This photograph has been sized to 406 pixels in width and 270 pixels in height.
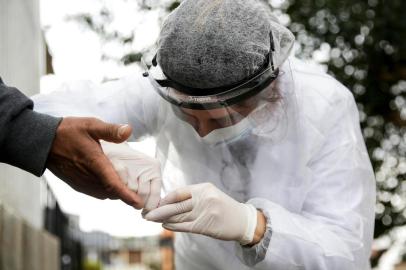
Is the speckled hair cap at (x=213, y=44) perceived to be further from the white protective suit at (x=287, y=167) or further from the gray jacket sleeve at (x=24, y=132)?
the gray jacket sleeve at (x=24, y=132)

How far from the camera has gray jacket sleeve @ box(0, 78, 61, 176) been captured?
7.70 ft

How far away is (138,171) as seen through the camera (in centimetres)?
254

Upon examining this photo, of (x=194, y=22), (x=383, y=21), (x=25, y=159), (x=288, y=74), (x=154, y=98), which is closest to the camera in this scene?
(x=25, y=159)

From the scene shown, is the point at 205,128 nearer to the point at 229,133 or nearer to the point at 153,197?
the point at 229,133

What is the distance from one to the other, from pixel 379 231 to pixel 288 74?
438 centimetres

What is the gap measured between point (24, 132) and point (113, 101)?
643 millimetres

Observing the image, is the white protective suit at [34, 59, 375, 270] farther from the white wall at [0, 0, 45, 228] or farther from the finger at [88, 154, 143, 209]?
the white wall at [0, 0, 45, 228]

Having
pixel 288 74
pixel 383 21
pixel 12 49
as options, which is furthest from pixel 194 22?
pixel 383 21

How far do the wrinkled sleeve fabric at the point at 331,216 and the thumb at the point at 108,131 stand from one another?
0.59m

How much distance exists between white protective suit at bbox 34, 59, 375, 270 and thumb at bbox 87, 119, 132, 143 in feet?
1.49

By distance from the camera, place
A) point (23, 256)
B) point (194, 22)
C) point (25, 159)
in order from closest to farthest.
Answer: point (25, 159)
point (194, 22)
point (23, 256)

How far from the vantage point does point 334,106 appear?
2.86m

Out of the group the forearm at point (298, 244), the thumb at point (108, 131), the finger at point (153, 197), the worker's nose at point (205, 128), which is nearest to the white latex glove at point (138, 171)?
the finger at point (153, 197)

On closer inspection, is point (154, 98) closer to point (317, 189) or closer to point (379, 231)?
point (317, 189)
